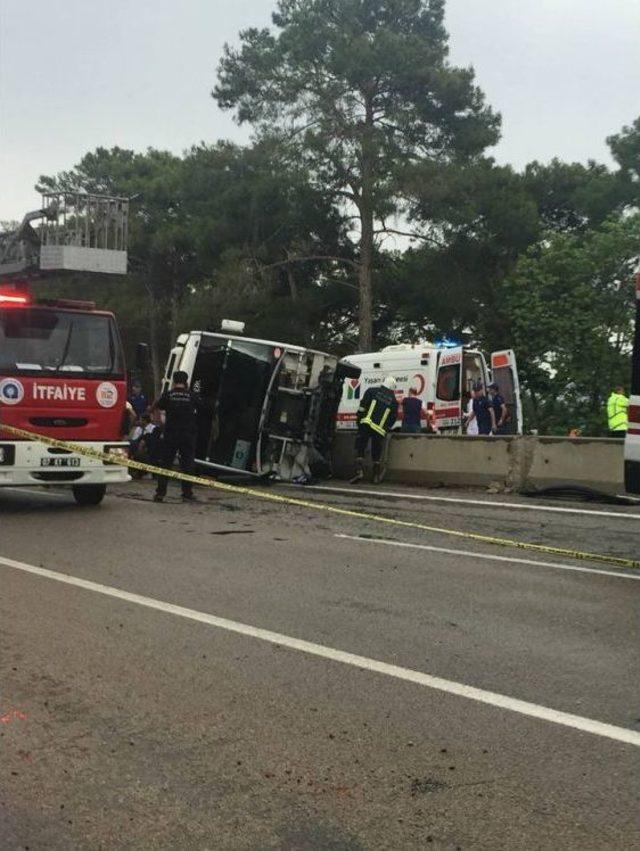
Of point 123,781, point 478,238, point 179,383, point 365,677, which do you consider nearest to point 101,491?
point 179,383

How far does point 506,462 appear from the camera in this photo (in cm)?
1433

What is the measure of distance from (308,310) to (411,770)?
→ 3176 centimetres

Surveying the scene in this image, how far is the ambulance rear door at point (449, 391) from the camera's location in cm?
1881

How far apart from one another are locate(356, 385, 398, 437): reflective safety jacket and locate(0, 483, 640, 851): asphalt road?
715 centimetres

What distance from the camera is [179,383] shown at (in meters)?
12.2

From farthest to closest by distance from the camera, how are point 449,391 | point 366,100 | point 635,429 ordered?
point 366,100, point 449,391, point 635,429

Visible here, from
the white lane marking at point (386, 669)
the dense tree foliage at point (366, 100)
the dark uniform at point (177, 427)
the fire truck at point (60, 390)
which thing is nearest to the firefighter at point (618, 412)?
the dark uniform at point (177, 427)

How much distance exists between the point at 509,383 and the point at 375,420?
4.88 m

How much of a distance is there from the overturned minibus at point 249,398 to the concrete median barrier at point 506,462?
192 cm

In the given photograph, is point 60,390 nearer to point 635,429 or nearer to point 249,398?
point 249,398

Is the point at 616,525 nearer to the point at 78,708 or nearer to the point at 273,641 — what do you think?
the point at 273,641

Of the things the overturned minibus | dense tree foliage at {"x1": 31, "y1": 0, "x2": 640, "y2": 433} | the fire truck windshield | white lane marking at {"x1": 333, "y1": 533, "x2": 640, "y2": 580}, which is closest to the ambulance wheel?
the fire truck windshield

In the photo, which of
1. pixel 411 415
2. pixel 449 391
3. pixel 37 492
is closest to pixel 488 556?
pixel 37 492

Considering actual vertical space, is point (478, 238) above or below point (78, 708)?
above
